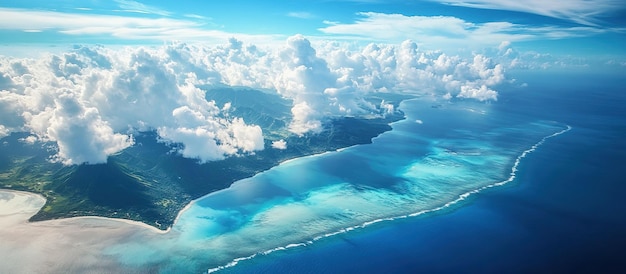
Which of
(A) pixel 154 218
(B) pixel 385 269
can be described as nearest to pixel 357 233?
(B) pixel 385 269

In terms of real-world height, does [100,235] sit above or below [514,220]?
below

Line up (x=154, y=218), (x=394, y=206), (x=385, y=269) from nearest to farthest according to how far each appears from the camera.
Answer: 1. (x=385, y=269)
2. (x=154, y=218)
3. (x=394, y=206)

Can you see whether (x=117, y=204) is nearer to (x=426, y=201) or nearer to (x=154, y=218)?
(x=154, y=218)

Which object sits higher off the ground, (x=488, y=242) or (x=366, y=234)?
(x=488, y=242)

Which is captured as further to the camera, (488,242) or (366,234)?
(366,234)

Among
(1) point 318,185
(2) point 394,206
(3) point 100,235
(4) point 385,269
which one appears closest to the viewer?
(4) point 385,269

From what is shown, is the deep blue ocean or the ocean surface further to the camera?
the ocean surface

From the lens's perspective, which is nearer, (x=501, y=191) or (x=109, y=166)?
(x=501, y=191)

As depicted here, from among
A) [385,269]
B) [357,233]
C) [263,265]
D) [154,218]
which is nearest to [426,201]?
[357,233]

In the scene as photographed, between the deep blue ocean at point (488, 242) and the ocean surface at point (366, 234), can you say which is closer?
the deep blue ocean at point (488, 242)
